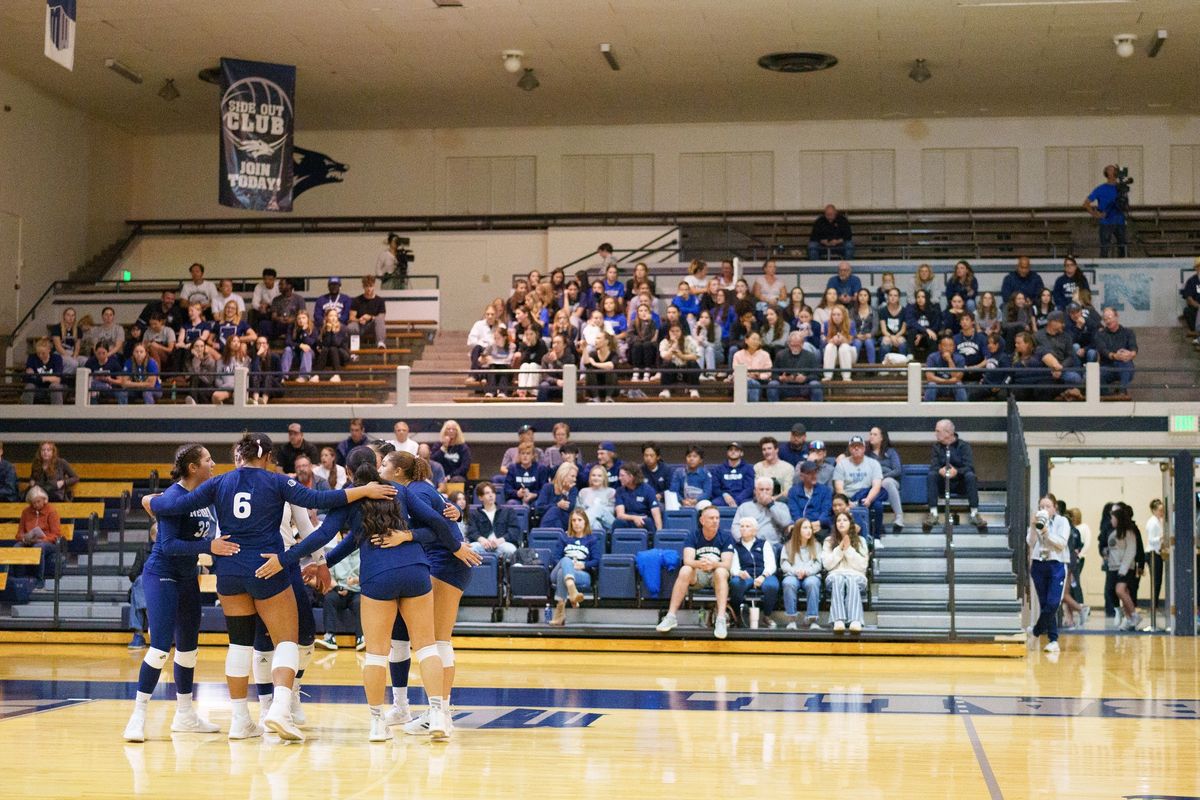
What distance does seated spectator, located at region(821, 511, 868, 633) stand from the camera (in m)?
14.4

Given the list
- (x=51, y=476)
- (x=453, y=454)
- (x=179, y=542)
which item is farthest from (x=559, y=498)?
(x=179, y=542)

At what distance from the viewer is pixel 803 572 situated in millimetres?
14625

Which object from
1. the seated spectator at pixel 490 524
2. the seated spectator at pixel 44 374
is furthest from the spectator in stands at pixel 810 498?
the seated spectator at pixel 44 374

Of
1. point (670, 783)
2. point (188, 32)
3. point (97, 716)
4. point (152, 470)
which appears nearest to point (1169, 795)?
point (670, 783)

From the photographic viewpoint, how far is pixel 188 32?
68.7ft

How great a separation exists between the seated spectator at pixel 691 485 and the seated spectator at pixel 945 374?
143 inches

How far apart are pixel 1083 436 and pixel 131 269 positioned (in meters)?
16.9

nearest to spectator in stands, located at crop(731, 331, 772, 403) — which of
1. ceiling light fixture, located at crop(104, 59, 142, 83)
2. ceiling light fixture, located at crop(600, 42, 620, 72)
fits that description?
ceiling light fixture, located at crop(600, 42, 620, 72)

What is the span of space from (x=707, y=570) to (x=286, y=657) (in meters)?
6.90

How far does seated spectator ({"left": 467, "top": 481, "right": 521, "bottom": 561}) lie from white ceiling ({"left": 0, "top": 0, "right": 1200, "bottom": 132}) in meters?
7.62

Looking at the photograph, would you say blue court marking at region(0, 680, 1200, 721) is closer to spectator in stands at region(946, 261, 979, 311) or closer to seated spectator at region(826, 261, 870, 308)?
spectator in stands at region(946, 261, 979, 311)

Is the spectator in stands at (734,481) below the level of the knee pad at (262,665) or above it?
above

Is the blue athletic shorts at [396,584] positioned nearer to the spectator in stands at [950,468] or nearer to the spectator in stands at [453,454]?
the spectator in stands at [453,454]

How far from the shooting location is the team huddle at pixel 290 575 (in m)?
8.36
